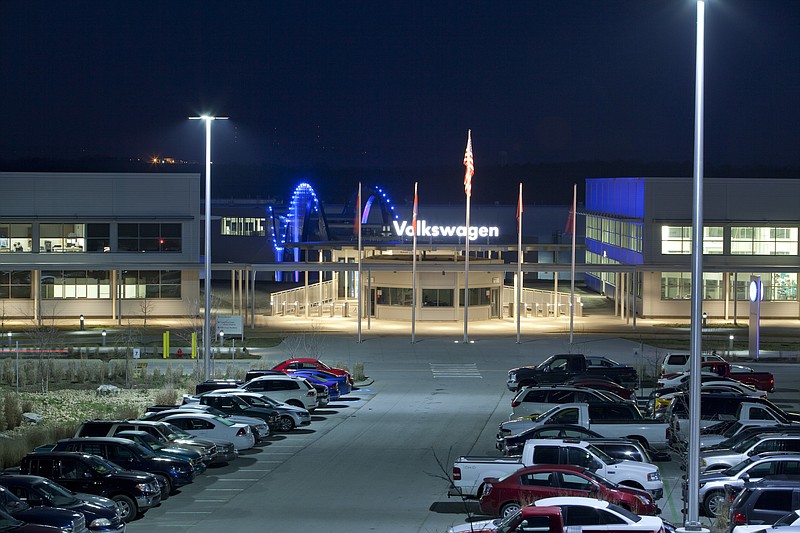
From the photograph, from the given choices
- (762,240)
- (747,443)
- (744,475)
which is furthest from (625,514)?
(762,240)

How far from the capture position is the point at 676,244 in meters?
69.5

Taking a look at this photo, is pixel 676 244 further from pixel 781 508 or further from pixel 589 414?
pixel 781 508

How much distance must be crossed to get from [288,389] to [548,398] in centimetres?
800

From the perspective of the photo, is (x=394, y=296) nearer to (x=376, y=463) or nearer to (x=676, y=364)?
(x=676, y=364)

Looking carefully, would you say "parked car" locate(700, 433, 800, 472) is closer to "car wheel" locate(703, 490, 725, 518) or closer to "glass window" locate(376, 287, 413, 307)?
"car wheel" locate(703, 490, 725, 518)

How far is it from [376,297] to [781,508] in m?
47.5

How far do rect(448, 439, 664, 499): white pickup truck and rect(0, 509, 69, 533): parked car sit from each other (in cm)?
734

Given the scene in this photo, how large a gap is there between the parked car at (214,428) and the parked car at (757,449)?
10.6 m

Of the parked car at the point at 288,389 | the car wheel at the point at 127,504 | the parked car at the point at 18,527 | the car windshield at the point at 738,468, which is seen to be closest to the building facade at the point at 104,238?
the parked car at the point at 288,389

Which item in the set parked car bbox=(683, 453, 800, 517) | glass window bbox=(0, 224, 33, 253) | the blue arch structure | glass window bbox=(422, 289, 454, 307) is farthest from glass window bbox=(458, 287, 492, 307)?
parked car bbox=(683, 453, 800, 517)

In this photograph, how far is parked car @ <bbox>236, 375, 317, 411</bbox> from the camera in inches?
1315

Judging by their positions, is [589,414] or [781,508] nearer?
[781,508]

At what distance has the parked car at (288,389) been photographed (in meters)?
33.4

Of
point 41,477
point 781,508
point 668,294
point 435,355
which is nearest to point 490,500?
point 781,508
